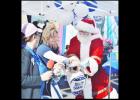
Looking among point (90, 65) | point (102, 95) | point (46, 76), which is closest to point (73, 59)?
point (90, 65)

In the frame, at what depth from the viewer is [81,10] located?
163 inches

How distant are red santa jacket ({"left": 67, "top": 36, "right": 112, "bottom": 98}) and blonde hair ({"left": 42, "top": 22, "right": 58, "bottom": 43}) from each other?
0.17m

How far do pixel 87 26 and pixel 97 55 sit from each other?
0.25 metres

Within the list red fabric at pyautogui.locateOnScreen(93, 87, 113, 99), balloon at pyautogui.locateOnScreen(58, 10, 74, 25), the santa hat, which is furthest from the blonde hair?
red fabric at pyautogui.locateOnScreen(93, 87, 113, 99)

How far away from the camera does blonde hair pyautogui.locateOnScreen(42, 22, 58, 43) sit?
4113 millimetres

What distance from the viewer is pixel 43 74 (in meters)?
4.10

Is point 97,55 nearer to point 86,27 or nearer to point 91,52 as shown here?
point 91,52

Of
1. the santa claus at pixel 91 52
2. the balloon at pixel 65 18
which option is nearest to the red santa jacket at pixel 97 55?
the santa claus at pixel 91 52

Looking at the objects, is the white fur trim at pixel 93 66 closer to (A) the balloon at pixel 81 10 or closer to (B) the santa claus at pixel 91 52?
(B) the santa claus at pixel 91 52

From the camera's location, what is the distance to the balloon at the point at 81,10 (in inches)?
162

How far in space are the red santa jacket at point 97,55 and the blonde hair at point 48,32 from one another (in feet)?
0.55
